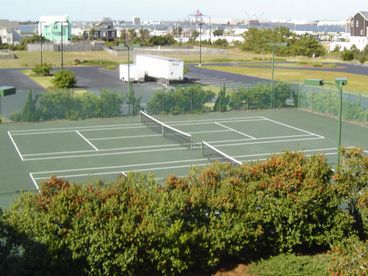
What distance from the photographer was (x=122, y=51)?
8819 centimetres

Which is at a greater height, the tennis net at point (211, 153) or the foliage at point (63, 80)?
the foliage at point (63, 80)

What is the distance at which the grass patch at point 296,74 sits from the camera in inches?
2068

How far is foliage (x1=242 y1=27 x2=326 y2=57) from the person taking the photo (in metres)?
85.1

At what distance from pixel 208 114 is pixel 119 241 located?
25354 millimetres

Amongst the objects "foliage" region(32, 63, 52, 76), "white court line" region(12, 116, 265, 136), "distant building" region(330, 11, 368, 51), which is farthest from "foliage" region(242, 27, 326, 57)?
"white court line" region(12, 116, 265, 136)

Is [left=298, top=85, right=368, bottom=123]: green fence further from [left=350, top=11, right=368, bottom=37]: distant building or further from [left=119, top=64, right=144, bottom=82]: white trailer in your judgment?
[left=350, top=11, right=368, bottom=37]: distant building

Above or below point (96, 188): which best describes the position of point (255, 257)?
below

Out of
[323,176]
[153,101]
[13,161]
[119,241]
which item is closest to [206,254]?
[119,241]

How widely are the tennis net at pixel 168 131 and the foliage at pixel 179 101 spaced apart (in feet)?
5.82

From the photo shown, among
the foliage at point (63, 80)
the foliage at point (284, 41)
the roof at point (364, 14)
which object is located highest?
the roof at point (364, 14)

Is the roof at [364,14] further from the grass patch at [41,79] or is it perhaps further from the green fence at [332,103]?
the green fence at [332,103]

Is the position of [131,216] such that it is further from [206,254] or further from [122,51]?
[122,51]

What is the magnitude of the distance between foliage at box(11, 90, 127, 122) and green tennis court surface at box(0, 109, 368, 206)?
Result: 0.67m

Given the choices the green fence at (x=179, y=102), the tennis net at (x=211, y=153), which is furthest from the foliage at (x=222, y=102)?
the tennis net at (x=211, y=153)
